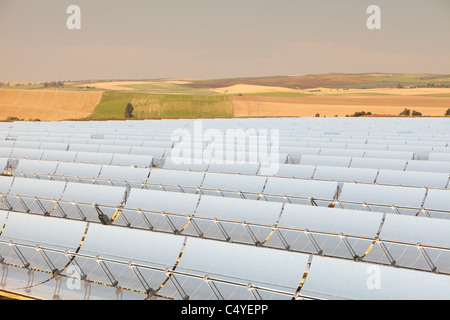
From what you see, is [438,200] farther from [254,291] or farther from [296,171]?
[254,291]

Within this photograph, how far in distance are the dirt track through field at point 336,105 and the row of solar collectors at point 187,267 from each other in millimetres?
86882

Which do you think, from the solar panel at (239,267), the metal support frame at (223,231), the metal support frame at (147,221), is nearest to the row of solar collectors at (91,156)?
the metal support frame at (147,221)

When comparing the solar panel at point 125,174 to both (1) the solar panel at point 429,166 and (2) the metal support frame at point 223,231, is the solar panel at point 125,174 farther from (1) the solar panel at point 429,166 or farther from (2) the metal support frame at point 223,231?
(1) the solar panel at point 429,166

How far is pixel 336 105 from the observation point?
338ft

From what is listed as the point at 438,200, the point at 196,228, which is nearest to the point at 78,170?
the point at 196,228

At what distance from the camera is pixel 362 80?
450 ft

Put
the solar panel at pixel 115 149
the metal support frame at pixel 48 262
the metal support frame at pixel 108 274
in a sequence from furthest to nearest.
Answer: the solar panel at pixel 115 149, the metal support frame at pixel 48 262, the metal support frame at pixel 108 274

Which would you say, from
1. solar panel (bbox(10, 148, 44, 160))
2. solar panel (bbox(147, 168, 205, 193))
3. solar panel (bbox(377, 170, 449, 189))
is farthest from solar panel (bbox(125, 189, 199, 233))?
solar panel (bbox(10, 148, 44, 160))

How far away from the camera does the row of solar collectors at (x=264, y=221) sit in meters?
8.42

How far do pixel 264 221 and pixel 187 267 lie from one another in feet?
9.48

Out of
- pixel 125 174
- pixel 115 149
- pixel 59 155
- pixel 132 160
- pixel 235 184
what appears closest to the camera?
pixel 235 184

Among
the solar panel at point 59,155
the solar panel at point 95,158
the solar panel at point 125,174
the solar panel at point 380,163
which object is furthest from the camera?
the solar panel at point 59,155

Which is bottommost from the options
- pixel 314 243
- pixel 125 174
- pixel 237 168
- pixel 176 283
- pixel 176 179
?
pixel 176 283
